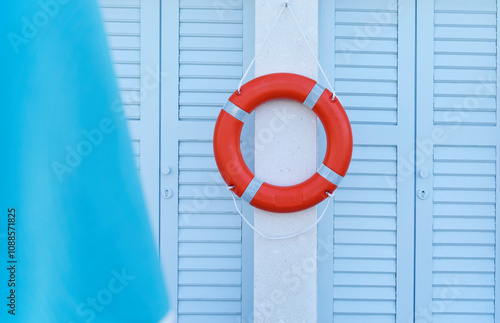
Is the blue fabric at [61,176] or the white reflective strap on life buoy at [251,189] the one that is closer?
the white reflective strap on life buoy at [251,189]

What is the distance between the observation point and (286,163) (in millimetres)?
1518

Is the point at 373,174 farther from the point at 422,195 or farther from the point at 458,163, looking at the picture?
the point at 458,163

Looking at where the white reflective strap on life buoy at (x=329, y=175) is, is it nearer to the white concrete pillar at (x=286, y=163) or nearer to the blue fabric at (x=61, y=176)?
the white concrete pillar at (x=286, y=163)

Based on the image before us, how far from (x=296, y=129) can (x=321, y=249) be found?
54cm

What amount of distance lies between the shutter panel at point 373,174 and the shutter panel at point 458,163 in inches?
2.6

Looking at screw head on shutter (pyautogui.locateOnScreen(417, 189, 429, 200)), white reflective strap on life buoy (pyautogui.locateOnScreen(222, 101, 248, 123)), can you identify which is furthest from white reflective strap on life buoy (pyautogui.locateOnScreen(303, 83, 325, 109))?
screw head on shutter (pyautogui.locateOnScreen(417, 189, 429, 200))

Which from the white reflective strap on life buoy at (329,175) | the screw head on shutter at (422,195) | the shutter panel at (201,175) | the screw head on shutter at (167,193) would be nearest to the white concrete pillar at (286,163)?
the white reflective strap on life buoy at (329,175)

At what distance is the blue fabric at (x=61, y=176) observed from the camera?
5.63 feet

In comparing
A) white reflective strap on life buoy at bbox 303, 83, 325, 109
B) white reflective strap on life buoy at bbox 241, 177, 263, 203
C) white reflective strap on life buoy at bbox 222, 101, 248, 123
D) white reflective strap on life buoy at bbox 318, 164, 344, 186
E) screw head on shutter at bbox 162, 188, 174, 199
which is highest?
white reflective strap on life buoy at bbox 303, 83, 325, 109

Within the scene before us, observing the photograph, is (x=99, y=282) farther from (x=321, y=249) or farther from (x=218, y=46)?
(x=218, y=46)

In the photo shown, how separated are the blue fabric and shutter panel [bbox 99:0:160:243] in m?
0.09

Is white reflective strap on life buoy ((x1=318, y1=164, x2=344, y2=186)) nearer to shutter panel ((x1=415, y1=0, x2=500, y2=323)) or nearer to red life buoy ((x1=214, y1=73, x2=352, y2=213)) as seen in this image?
red life buoy ((x1=214, y1=73, x2=352, y2=213))

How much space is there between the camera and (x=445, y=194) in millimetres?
1751

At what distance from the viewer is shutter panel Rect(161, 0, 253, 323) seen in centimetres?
174
